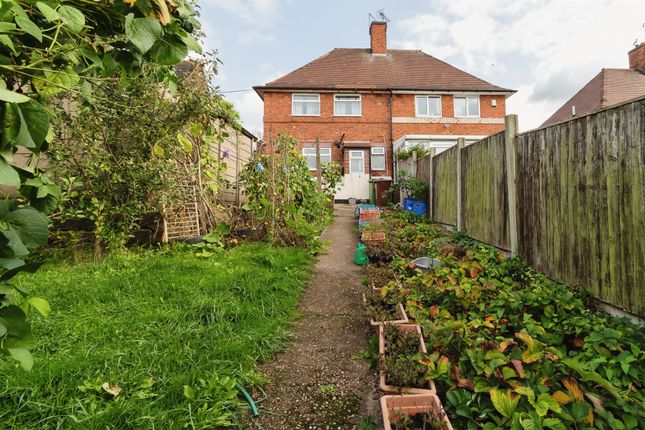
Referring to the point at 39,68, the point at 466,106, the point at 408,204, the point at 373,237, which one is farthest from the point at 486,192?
the point at 466,106

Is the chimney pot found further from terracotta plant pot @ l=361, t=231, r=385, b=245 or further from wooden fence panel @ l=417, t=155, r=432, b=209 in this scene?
terracotta plant pot @ l=361, t=231, r=385, b=245

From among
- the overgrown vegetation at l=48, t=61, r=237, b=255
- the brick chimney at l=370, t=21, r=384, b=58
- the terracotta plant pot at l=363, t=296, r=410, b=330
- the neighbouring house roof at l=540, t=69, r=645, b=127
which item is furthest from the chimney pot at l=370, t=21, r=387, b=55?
the terracotta plant pot at l=363, t=296, r=410, b=330

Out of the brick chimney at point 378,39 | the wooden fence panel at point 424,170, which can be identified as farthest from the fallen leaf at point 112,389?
the brick chimney at point 378,39

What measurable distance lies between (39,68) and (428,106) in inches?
709

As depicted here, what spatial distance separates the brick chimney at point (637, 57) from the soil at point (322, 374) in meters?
21.7

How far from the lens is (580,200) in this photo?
9.52ft

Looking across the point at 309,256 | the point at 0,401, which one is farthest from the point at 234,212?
the point at 0,401

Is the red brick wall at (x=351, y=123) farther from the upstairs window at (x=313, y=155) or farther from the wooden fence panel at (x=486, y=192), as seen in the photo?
the wooden fence panel at (x=486, y=192)

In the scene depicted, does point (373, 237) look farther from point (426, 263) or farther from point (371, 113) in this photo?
point (371, 113)

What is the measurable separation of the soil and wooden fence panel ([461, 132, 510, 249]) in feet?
7.01

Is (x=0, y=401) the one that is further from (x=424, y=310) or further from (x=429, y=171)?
(x=429, y=171)

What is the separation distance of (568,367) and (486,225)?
324 centimetres

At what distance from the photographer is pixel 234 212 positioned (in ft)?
22.2

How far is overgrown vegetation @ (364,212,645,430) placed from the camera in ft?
5.34
